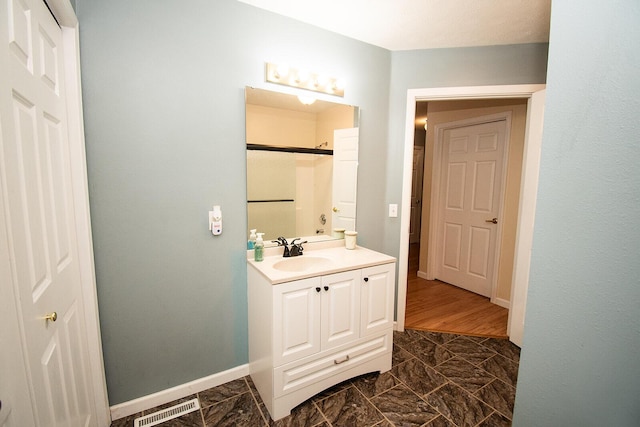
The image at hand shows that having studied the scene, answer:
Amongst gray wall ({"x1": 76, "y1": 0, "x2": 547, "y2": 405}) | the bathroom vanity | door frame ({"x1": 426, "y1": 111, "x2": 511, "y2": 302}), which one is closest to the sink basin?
the bathroom vanity

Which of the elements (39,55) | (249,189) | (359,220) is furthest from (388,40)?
(39,55)

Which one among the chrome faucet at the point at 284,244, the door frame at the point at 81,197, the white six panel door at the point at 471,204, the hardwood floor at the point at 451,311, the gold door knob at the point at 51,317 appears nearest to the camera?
the gold door knob at the point at 51,317

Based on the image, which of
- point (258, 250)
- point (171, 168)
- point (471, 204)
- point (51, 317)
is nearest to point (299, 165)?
point (258, 250)

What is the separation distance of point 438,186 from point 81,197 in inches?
142

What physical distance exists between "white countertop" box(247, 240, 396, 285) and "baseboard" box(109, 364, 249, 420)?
2.60 feet

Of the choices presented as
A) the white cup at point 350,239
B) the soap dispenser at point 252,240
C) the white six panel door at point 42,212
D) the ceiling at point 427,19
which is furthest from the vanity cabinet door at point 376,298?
the ceiling at point 427,19

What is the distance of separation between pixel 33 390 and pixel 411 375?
6.64 feet

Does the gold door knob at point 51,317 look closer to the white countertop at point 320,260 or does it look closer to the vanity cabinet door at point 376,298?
the white countertop at point 320,260

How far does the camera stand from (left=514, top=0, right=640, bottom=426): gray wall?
0.69 meters

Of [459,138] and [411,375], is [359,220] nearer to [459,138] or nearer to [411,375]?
[411,375]

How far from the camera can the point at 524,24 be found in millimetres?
2010

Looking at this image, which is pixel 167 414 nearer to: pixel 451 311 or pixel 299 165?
pixel 299 165

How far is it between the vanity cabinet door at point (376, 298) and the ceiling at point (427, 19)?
170 cm

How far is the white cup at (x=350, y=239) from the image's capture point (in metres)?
2.26
